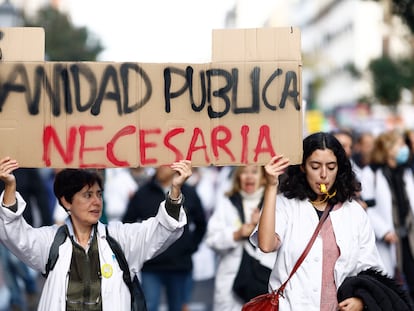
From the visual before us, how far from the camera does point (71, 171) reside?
570 centimetres

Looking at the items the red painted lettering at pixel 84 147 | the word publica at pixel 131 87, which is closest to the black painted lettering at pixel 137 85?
the word publica at pixel 131 87

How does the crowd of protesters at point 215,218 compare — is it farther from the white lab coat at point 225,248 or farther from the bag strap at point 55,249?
the bag strap at point 55,249

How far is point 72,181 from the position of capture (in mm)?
5633

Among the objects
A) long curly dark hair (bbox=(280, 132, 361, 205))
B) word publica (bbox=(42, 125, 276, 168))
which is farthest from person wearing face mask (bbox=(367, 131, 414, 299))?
word publica (bbox=(42, 125, 276, 168))

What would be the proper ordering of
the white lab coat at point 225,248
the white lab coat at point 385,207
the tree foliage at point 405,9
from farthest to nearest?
1. the tree foliage at point 405,9
2. the white lab coat at point 385,207
3. the white lab coat at point 225,248

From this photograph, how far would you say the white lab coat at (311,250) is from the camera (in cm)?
540

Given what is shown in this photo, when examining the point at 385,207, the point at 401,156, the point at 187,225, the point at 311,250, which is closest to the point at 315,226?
the point at 311,250

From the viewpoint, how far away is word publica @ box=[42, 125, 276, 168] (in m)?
5.25

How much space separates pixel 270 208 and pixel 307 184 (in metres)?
0.42

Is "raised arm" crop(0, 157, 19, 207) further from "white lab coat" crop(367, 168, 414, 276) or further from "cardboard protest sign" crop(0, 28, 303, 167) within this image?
"white lab coat" crop(367, 168, 414, 276)

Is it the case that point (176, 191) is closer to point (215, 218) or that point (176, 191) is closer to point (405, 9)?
point (215, 218)

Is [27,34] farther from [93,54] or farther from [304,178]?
[93,54]

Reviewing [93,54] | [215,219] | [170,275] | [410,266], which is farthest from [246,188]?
[93,54]

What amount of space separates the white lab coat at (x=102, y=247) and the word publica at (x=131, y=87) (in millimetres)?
547
